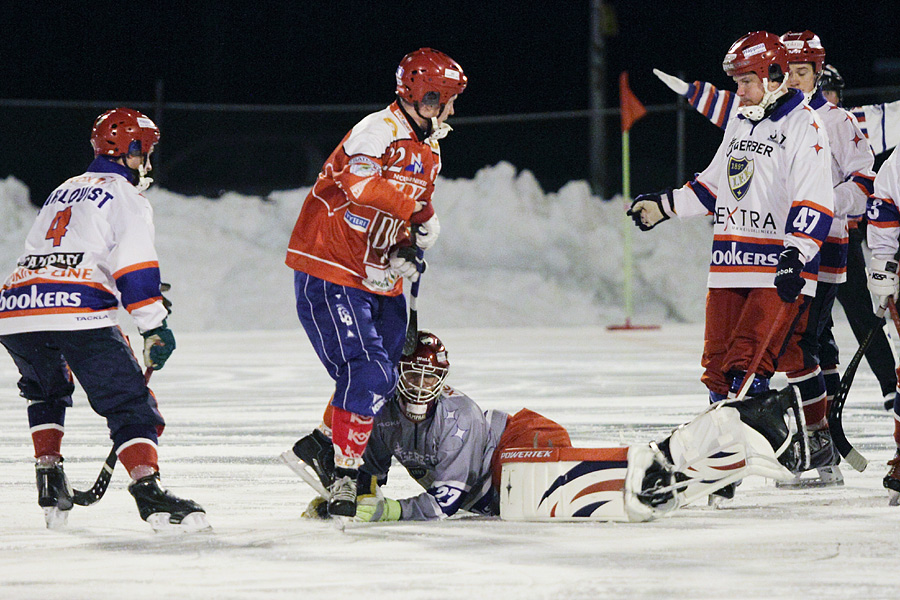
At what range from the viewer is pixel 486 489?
4953mm

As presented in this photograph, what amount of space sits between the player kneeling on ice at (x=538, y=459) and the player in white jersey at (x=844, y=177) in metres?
0.76

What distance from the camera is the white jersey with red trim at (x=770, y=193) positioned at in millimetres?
5195

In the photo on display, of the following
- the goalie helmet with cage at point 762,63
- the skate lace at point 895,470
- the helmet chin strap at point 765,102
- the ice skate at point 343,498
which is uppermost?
the goalie helmet with cage at point 762,63

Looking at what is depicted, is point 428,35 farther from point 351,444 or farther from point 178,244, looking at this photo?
point 351,444

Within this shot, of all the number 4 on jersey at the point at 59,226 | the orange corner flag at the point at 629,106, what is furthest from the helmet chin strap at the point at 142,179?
the orange corner flag at the point at 629,106

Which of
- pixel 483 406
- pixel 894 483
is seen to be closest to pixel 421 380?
pixel 894 483

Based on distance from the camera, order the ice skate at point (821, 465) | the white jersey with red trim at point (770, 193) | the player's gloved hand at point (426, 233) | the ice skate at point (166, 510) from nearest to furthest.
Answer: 1. the ice skate at point (166, 510)
2. the player's gloved hand at point (426, 233)
3. the white jersey with red trim at point (770, 193)
4. the ice skate at point (821, 465)

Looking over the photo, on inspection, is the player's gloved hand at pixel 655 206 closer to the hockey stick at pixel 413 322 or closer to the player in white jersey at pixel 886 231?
the player in white jersey at pixel 886 231

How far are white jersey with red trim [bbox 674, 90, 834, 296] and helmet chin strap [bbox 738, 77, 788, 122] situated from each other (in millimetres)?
31

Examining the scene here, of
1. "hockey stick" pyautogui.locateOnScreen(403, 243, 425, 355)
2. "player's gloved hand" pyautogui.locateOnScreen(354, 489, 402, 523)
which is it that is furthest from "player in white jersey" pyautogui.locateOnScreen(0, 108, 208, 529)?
"hockey stick" pyautogui.locateOnScreen(403, 243, 425, 355)

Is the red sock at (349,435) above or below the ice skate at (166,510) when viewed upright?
above

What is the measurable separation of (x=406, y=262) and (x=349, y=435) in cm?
66

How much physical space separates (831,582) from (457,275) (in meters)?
12.5

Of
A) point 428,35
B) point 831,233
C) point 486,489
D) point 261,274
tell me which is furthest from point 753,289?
point 428,35
